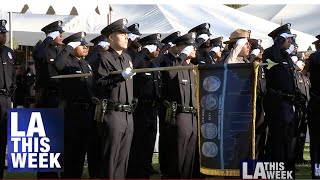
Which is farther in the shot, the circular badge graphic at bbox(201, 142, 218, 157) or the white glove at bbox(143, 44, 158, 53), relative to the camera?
the white glove at bbox(143, 44, 158, 53)

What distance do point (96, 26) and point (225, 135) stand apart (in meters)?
9.93

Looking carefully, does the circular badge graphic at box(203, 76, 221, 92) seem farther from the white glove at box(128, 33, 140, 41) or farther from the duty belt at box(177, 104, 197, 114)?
the white glove at box(128, 33, 140, 41)

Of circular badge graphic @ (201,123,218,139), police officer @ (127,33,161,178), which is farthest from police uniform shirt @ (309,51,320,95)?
police officer @ (127,33,161,178)

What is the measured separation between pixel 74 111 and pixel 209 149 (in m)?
2.44

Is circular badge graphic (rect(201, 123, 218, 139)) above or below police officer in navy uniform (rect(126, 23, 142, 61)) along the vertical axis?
below

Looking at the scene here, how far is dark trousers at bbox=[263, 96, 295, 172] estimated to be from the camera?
11.3m

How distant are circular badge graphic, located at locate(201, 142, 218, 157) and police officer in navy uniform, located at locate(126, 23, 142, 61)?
106 inches

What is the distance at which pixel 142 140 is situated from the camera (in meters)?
11.8

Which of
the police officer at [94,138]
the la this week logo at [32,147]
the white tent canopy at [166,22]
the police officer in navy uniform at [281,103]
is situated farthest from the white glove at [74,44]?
the white tent canopy at [166,22]

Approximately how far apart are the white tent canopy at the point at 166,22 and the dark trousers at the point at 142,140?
6124 millimetres

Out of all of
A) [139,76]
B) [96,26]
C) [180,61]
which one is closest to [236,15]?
[96,26]

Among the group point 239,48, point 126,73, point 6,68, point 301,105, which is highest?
point 239,48

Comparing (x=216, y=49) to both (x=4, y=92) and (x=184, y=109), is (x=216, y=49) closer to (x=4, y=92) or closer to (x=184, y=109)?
(x=184, y=109)

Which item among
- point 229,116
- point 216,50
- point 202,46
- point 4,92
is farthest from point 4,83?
point 229,116
